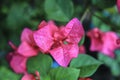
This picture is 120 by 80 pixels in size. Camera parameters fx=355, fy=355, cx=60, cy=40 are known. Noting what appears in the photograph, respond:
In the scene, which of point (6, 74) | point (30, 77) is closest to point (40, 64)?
point (30, 77)

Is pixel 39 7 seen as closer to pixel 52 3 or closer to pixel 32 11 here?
pixel 32 11

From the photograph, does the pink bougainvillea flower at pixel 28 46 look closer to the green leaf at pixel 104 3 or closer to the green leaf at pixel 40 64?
the green leaf at pixel 40 64

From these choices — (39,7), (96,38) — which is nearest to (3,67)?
(39,7)

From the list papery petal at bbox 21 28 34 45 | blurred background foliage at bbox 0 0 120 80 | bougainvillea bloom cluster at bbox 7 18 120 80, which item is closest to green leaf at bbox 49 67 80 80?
bougainvillea bloom cluster at bbox 7 18 120 80

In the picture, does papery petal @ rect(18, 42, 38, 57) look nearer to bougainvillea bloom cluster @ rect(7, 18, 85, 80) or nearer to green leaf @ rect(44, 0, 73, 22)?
bougainvillea bloom cluster @ rect(7, 18, 85, 80)

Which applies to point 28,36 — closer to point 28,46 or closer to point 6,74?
point 28,46

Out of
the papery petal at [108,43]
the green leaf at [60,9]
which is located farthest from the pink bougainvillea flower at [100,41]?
the green leaf at [60,9]
